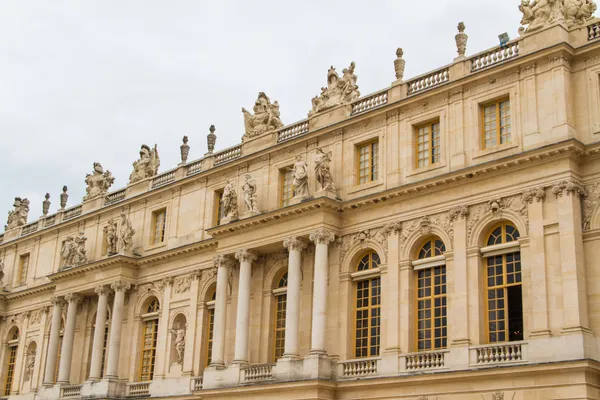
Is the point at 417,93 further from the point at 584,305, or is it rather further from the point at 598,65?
the point at 584,305

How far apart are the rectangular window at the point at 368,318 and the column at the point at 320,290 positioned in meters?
1.27

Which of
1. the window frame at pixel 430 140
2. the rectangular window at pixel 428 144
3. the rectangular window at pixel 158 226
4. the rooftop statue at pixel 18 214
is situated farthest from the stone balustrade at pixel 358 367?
the rooftop statue at pixel 18 214

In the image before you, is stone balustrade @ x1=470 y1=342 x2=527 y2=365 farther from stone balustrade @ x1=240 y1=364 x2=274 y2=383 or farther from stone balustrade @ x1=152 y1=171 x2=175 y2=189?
stone balustrade @ x1=152 y1=171 x2=175 y2=189

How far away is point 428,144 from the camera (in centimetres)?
2947

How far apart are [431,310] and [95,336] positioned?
58.5 ft

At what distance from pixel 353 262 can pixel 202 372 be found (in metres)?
8.90

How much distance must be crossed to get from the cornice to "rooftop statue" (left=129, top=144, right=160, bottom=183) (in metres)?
8.92

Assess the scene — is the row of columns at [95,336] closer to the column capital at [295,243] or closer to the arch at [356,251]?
the column capital at [295,243]

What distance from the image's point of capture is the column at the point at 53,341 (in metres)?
40.9

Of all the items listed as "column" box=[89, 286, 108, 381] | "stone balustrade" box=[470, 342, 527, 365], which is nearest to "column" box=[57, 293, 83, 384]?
"column" box=[89, 286, 108, 381]

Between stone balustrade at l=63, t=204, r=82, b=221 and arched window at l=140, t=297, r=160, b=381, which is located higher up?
stone balustrade at l=63, t=204, r=82, b=221

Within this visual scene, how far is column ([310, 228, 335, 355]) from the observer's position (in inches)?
1150

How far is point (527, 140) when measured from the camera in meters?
26.2

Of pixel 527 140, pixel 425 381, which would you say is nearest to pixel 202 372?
pixel 425 381
